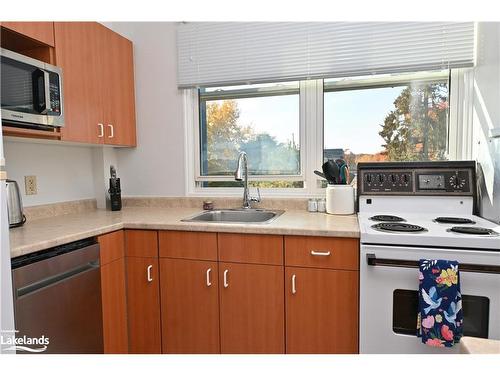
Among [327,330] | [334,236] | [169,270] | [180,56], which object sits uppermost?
[180,56]

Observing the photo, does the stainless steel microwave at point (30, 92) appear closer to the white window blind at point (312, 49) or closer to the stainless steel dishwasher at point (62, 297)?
the stainless steel dishwasher at point (62, 297)

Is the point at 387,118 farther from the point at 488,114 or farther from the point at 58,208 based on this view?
the point at 58,208

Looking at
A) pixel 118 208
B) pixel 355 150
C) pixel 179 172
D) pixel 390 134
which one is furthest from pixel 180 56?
pixel 390 134

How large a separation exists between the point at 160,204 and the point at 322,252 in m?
1.45

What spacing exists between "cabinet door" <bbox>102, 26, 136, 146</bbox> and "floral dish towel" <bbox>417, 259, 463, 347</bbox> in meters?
2.05

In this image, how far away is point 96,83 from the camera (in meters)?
2.02

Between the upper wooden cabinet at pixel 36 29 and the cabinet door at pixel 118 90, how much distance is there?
1.40ft

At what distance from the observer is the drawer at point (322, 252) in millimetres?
1518

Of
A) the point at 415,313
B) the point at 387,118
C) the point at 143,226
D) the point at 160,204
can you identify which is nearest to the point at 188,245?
the point at 143,226

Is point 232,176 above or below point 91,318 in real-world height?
above

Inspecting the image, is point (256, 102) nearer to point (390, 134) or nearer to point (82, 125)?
point (390, 134)

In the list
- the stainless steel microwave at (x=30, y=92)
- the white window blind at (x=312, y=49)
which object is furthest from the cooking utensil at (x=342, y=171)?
the stainless steel microwave at (x=30, y=92)

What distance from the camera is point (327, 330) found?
1571mm
